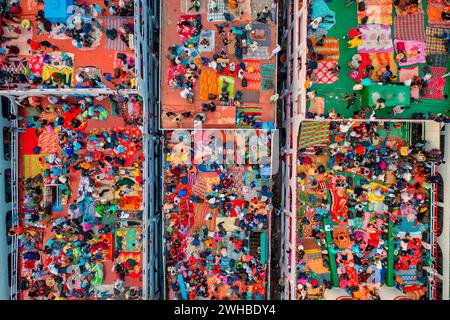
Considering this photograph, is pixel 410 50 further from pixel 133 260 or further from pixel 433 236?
pixel 133 260

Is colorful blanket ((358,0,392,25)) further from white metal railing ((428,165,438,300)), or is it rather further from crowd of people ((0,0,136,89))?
crowd of people ((0,0,136,89))

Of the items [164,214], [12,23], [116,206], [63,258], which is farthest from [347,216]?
[12,23]

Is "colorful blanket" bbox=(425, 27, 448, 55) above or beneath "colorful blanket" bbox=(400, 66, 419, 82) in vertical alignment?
above

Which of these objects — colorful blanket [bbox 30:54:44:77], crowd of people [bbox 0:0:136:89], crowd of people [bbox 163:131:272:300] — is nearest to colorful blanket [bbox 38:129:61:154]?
crowd of people [bbox 0:0:136:89]

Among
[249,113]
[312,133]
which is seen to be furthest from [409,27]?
[249,113]

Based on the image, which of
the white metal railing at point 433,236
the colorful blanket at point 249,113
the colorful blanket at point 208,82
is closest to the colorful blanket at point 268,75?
→ the colorful blanket at point 249,113

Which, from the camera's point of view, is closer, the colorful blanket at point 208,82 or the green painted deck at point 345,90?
the green painted deck at point 345,90

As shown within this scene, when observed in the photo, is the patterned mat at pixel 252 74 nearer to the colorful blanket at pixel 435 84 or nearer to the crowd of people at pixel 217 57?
the crowd of people at pixel 217 57
